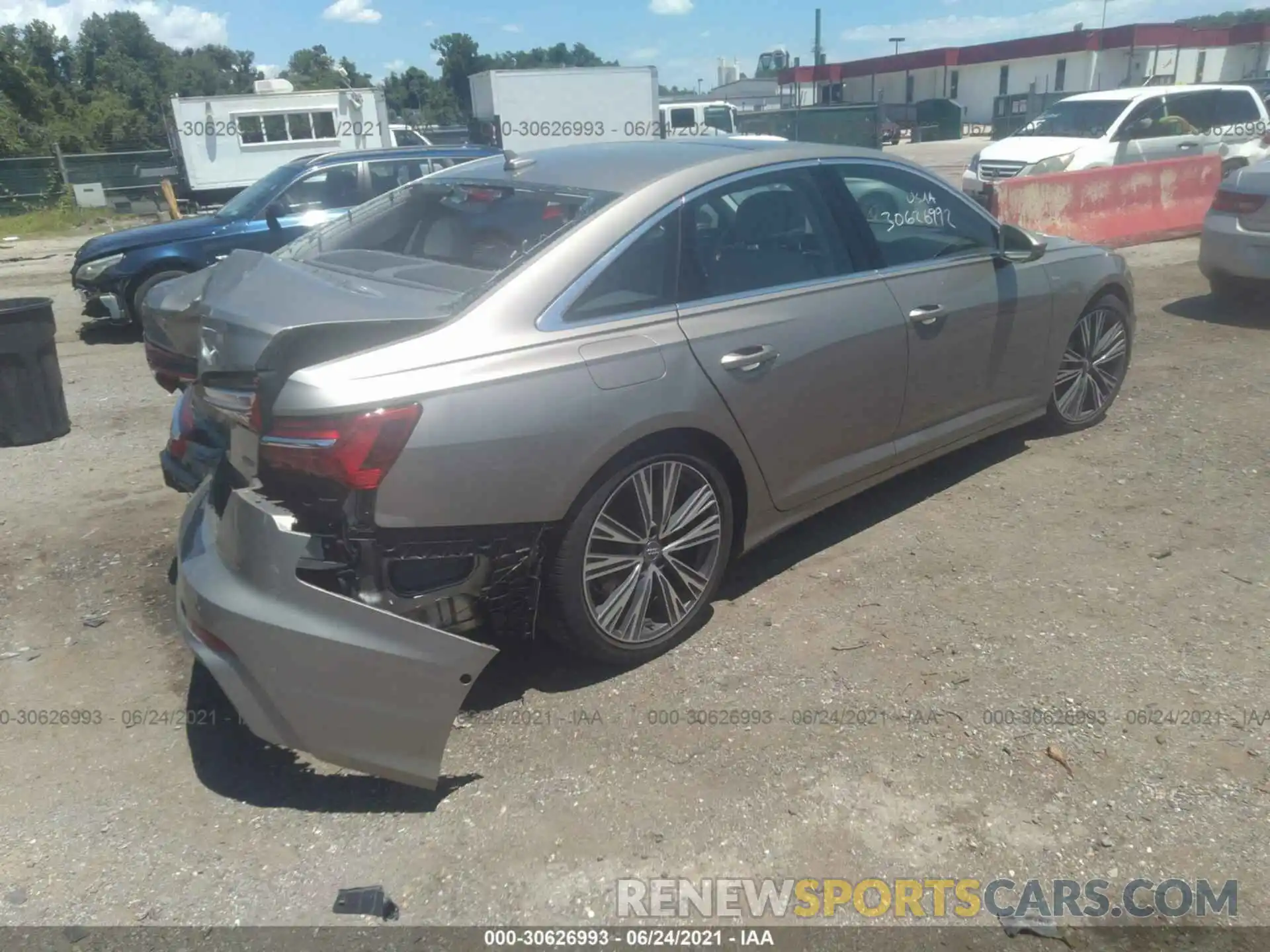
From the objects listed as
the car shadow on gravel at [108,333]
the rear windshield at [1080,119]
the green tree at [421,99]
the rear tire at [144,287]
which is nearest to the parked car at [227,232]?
the rear tire at [144,287]

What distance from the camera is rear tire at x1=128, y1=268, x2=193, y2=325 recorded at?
9.25 m

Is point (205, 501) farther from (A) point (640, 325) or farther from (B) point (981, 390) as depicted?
(B) point (981, 390)

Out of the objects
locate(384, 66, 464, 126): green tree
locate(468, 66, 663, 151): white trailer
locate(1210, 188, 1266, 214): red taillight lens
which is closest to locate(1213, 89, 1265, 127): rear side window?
locate(1210, 188, 1266, 214): red taillight lens

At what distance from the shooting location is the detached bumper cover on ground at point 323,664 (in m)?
2.71

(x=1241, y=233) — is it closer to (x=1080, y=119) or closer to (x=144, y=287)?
(x=1080, y=119)

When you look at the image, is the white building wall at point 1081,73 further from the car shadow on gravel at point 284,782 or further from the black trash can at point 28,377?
the car shadow on gravel at point 284,782

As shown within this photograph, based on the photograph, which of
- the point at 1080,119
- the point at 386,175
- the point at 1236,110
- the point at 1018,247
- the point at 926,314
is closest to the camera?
the point at 926,314

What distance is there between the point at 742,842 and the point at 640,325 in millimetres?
1654

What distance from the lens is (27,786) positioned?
3115 mm

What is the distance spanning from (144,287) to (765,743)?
8.26m

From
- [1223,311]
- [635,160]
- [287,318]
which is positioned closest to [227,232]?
[635,160]

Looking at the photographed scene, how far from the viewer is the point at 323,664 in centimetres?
271

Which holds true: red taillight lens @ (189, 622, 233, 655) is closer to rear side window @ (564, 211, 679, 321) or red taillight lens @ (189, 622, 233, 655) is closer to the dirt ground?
the dirt ground

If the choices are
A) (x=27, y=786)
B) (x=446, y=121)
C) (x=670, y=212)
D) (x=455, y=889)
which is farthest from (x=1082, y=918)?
(x=446, y=121)
